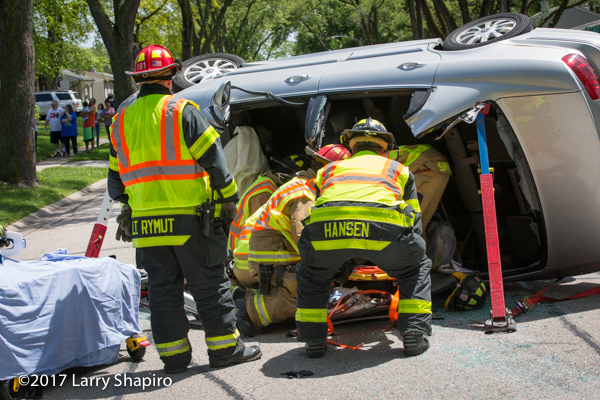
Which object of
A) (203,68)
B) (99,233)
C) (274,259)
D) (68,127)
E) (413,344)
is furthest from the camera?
(68,127)

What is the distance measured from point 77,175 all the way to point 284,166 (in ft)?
32.5

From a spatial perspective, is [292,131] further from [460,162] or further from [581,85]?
[581,85]

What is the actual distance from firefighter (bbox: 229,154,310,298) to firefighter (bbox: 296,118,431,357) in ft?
3.18

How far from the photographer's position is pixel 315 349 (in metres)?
3.69

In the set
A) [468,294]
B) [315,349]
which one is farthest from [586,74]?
[315,349]

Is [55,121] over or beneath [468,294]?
over

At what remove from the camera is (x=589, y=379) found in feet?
9.86

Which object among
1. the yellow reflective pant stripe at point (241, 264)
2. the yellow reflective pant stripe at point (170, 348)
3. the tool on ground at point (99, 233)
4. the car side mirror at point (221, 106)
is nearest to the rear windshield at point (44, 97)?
the car side mirror at point (221, 106)

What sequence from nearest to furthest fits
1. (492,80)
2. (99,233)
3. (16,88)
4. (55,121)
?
(492,80) → (99,233) → (16,88) → (55,121)

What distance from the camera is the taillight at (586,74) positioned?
399 centimetres

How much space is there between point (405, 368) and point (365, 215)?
886 mm

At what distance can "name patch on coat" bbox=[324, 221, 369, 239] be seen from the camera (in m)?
3.46

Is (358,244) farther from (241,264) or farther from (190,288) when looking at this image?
(241,264)

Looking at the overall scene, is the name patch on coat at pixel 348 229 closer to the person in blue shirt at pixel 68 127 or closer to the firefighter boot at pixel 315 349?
the firefighter boot at pixel 315 349
